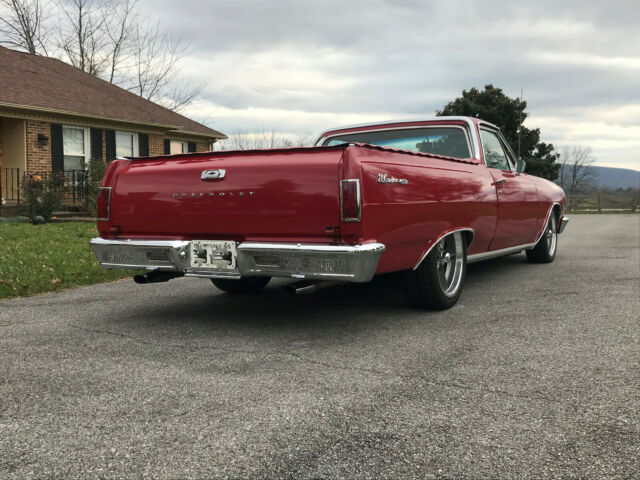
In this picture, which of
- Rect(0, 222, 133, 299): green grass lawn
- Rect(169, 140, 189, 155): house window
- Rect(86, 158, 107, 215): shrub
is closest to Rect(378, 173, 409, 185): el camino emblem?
Rect(0, 222, 133, 299): green grass lawn

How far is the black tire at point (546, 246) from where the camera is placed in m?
7.77

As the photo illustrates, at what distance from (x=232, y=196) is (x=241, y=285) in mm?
1884

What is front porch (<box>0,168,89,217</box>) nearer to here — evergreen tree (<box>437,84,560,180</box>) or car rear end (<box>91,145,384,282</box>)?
car rear end (<box>91,145,384,282</box>)

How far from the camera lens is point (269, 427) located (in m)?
2.55

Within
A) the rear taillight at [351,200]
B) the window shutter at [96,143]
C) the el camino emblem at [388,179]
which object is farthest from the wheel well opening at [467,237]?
the window shutter at [96,143]

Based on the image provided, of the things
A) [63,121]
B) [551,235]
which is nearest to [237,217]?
[551,235]

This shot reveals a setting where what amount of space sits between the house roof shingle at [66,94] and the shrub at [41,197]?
261 cm

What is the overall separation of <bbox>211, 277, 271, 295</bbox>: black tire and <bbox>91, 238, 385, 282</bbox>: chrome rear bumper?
1.39 metres

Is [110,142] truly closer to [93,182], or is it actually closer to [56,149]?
[56,149]

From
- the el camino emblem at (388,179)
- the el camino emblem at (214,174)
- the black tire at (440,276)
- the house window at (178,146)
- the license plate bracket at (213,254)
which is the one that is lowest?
the black tire at (440,276)

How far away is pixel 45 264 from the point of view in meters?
7.34

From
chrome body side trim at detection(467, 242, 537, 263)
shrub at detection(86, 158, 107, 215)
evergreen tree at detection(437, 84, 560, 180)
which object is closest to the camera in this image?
chrome body side trim at detection(467, 242, 537, 263)

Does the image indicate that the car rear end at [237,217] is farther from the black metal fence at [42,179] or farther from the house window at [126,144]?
the house window at [126,144]

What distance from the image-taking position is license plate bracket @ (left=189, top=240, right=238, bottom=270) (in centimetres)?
408
